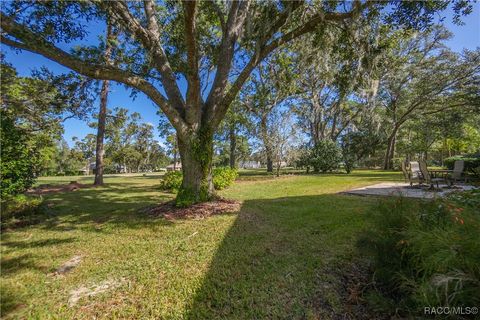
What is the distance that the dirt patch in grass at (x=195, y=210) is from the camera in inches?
223

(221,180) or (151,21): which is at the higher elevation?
(151,21)

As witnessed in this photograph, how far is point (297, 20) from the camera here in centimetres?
648

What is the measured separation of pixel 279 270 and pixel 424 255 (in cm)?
171

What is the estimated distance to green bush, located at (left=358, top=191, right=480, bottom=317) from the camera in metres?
1.42

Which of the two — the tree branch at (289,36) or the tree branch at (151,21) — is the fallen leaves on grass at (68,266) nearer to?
the tree branch at (289,36)

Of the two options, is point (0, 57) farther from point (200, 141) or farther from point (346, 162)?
point (346, 162)

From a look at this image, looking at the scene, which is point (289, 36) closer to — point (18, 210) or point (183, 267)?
point (183, 267)

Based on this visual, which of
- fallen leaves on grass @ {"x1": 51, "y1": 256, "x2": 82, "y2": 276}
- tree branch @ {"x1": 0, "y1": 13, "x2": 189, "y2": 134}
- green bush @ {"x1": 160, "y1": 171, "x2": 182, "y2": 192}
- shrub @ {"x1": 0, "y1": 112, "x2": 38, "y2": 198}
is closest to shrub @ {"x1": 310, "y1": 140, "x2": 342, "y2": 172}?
green bush @ {"x1": 160, "y1": 171, "x2": 182, "y2": 192}

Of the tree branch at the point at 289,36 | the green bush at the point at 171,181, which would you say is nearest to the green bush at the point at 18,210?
the green bush at the point at 171,181

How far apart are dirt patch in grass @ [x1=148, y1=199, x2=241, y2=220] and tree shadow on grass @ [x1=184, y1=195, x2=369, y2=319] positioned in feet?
3.40

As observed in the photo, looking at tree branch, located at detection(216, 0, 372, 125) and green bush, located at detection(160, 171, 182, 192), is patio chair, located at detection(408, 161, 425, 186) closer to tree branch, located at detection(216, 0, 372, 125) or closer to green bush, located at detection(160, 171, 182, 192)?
tree branch, located at detection(216, 0, 372, 125)

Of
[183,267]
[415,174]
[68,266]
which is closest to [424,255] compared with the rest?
[183,267]

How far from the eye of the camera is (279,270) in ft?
9.68

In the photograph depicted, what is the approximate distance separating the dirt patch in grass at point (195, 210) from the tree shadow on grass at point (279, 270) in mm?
1035
